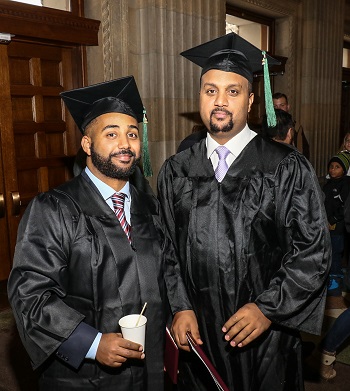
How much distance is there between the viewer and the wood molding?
141 inches

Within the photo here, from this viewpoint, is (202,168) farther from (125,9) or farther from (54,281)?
(125,9)

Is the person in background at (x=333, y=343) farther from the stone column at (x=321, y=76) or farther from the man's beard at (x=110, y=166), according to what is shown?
the stone column at (x=321, y=76)

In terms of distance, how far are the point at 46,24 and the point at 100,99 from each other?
2.38 meters

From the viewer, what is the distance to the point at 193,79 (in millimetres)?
4848

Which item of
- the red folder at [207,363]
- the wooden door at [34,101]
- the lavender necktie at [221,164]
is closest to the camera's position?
the red folder at [207,363]

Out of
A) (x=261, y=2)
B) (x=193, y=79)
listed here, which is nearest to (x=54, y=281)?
(x=193, y=79)

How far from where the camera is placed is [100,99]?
1.89 metres

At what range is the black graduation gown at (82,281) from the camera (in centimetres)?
156

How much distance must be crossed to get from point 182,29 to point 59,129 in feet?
5.55

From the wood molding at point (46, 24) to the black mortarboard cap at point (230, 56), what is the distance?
6.95 ft

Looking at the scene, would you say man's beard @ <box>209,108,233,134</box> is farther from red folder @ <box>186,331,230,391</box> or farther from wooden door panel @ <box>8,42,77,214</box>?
wooden door panel @ <box>8,42,77,214</box>

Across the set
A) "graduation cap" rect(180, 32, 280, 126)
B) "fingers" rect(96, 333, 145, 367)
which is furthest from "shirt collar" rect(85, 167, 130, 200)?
"graduation cap" rect(180, 32, 280, 126)

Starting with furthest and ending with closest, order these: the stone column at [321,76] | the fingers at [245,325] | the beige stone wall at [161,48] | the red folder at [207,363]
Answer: the stone column at [321,76]
the beige stone wall at [161,48]
the fingers at [245,325]
the red folder at [207,363]

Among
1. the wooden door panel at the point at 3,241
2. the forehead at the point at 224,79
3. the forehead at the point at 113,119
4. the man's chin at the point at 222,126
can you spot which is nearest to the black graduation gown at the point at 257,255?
the man's chin at the point at 222,126
